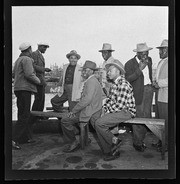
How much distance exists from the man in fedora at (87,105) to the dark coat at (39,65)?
2.34 ft

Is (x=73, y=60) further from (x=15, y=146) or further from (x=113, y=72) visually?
(x=15, y=146)

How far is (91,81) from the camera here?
4.29 m

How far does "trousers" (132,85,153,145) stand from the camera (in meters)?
4.46

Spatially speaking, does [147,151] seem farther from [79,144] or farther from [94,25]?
[94,25]

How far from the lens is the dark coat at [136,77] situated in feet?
14.6

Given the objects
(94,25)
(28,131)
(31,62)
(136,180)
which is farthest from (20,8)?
(136,180)

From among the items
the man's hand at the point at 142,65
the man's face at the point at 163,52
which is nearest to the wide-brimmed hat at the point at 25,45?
the man's hand at the point at 142,65

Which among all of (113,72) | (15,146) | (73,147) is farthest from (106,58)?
(15,146)

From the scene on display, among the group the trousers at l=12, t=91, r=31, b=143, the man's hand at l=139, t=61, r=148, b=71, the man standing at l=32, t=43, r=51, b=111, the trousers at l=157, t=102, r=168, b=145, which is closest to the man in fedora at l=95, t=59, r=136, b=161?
the man's hand at l=139, t=61, r=148, b=71

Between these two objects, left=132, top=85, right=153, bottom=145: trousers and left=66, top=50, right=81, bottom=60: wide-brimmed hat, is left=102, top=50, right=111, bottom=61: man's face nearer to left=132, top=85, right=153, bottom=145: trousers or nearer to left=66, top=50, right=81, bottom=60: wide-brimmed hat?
left=66, top=50, right=81, bottom=60: wide-brimmed hat

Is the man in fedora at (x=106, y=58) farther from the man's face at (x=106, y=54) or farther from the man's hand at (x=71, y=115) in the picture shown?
the man's hand at (x=71, y=115)

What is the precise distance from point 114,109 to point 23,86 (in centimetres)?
164

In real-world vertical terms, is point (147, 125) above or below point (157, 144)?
above

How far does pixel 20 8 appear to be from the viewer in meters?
4.46
